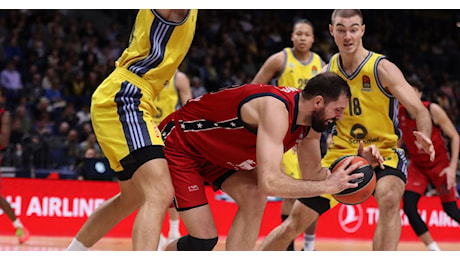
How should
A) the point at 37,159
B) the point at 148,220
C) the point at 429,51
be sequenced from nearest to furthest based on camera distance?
the point at 148,220, the point at 37,159, the point at 429,51

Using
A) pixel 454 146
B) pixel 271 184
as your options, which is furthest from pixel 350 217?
pixel 271 184

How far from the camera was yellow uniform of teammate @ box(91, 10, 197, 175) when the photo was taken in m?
4.35

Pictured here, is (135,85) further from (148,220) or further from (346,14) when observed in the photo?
(346,14)

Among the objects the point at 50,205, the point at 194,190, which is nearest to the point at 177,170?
the point at 194,190

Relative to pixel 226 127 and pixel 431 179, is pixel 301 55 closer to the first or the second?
pixel 431 179

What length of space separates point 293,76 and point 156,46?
287 centimetres

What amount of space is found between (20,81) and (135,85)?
29.9ft

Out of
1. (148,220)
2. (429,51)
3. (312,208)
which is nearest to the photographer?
(148,220)

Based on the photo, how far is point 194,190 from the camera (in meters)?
4.48

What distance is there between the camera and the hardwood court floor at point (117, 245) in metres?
7.04

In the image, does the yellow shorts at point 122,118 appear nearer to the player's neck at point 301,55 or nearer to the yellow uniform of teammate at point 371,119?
the yellow uniform of teammate at point 371,119

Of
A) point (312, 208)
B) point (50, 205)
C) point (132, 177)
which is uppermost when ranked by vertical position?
point (132, 177)

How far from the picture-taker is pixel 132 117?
438 centimetres

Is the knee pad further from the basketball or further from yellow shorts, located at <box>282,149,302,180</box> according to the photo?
yellow shorts, located at <box>282,149,302,180</box>
